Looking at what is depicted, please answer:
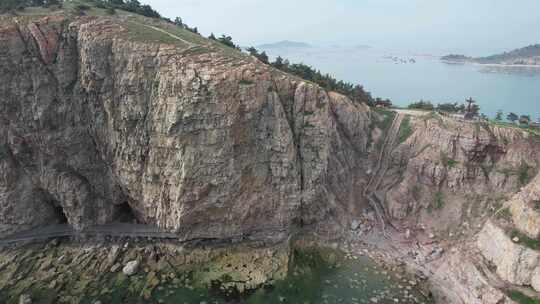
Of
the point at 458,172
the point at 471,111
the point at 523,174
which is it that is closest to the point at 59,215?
the point at 458,172

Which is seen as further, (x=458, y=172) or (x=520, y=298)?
(x=458, y=172)

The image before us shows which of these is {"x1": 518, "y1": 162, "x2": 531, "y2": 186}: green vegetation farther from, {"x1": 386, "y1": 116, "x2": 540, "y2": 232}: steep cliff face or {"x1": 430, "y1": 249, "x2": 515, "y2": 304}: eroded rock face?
{"x1": 430, "y1": 249, "x2": 515, "y2": 304}: eroded rock face

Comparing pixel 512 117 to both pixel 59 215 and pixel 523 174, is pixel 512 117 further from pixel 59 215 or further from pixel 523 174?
pixel 59 215

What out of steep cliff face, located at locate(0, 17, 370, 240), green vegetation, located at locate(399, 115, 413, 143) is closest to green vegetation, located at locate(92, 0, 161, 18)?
steep cliff face, located at locate(0, 17, 370, 240)

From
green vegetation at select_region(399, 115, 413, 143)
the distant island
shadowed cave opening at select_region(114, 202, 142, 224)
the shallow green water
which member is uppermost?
the distant island

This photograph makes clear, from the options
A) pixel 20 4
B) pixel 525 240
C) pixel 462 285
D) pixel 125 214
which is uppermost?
pixel 20 4

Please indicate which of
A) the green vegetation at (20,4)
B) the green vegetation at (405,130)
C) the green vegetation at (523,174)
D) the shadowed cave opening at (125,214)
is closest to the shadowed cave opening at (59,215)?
the shadowed cave opening at (125,214)
